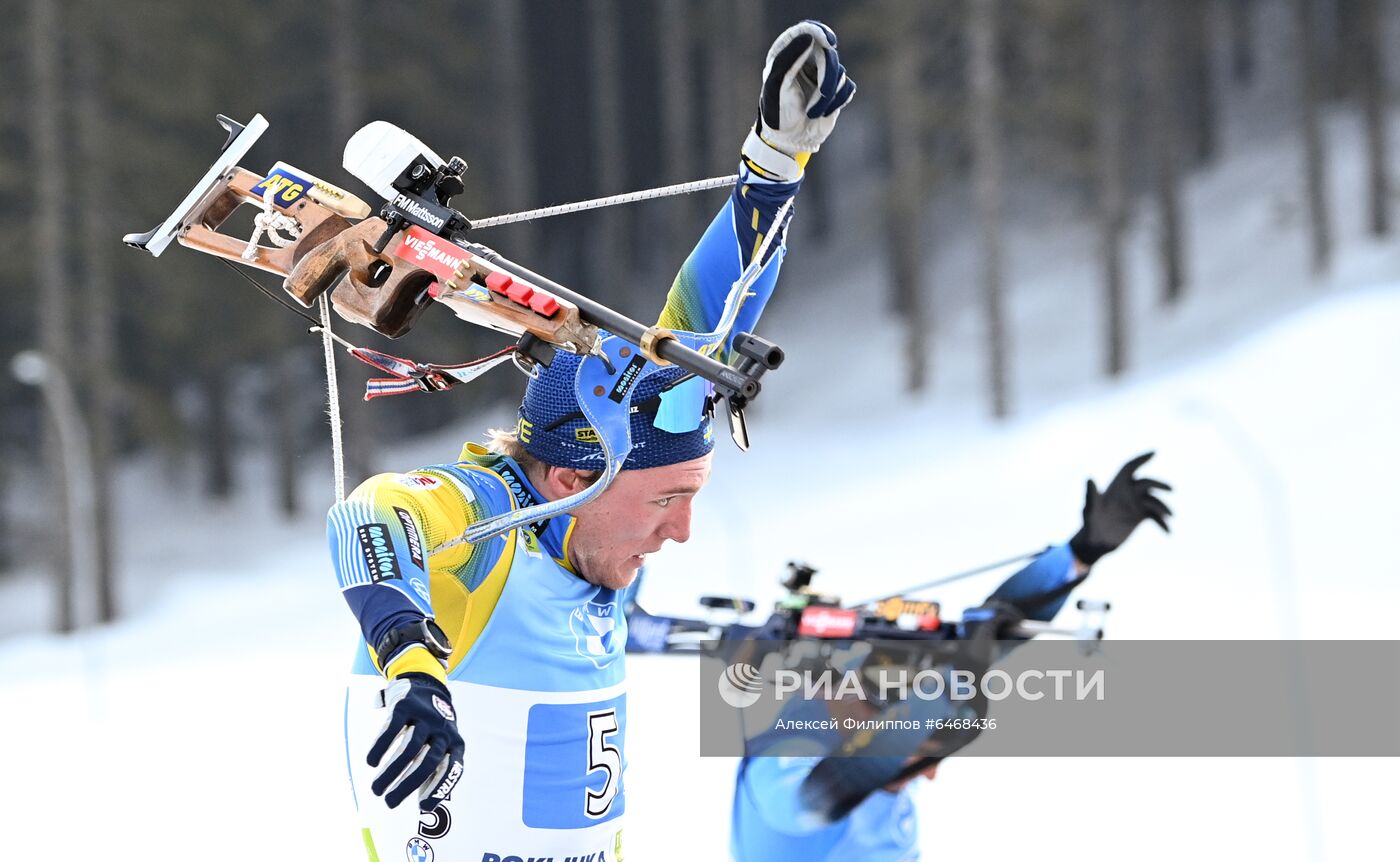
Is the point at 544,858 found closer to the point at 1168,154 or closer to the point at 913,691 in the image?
the point at 913,691

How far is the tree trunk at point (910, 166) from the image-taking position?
26.4m

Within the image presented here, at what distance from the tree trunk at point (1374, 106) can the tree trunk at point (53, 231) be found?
2092 cm

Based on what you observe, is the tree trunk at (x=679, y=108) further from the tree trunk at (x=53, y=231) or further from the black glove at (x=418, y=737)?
the black glove at (x=418, y=737)

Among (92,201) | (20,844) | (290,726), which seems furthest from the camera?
(92,201)

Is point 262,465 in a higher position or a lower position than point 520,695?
higher

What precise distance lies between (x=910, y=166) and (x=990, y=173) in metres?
2.52

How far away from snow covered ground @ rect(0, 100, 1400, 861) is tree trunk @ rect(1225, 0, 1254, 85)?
14.3 feet

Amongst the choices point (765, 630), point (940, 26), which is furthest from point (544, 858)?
point (940, 26)

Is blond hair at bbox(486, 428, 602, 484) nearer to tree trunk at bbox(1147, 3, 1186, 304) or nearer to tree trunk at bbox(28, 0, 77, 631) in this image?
tree trunk at bbox(28, 0, 77, 631)

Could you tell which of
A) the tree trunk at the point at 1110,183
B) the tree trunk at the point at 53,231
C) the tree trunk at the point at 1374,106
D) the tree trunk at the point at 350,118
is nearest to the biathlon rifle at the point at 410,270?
the tree trunk at the point at 350,118

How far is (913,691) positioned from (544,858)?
110 centimetres

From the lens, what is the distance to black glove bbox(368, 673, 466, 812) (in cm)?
242

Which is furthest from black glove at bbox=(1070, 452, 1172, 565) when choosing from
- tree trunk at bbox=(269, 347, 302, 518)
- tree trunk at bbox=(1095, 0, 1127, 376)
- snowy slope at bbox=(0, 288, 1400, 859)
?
tree trunk at bbox=(269, 347, 302, 518)

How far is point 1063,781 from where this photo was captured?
11789 millimetres
